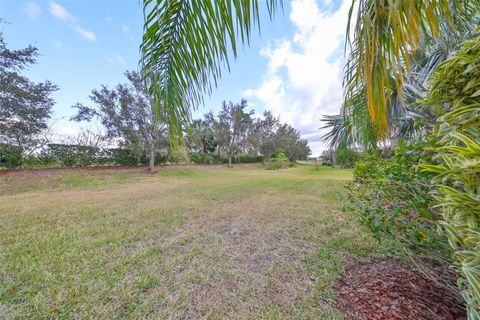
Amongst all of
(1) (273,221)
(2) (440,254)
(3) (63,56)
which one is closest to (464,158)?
(2) (440,254)

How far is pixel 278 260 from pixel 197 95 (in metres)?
1.89

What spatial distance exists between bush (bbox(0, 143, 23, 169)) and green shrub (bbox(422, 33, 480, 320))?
13.2m

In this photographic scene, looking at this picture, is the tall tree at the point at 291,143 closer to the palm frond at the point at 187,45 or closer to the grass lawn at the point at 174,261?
the grass lawn at the point at 174,261

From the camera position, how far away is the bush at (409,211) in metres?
1.17

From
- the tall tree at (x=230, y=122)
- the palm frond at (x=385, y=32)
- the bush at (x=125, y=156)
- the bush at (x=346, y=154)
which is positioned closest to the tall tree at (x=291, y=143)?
the tall tree at (x=230, y=122)

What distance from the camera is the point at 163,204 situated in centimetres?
410

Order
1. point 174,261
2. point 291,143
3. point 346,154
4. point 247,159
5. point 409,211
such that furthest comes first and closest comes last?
point 291,143, point 247,159, point 346,154, point 174,261, point 409,211

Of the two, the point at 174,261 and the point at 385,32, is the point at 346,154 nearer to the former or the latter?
the point at 385,32

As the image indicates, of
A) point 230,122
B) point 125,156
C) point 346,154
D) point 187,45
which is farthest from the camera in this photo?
point 230,122

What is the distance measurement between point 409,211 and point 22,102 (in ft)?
42.2

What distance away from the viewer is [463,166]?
2.17 ft

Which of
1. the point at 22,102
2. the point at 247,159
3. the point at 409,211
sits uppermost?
the point at 22,102

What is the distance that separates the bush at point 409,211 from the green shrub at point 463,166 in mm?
309

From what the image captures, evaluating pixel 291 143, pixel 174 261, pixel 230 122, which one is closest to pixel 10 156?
pixel 174 261
